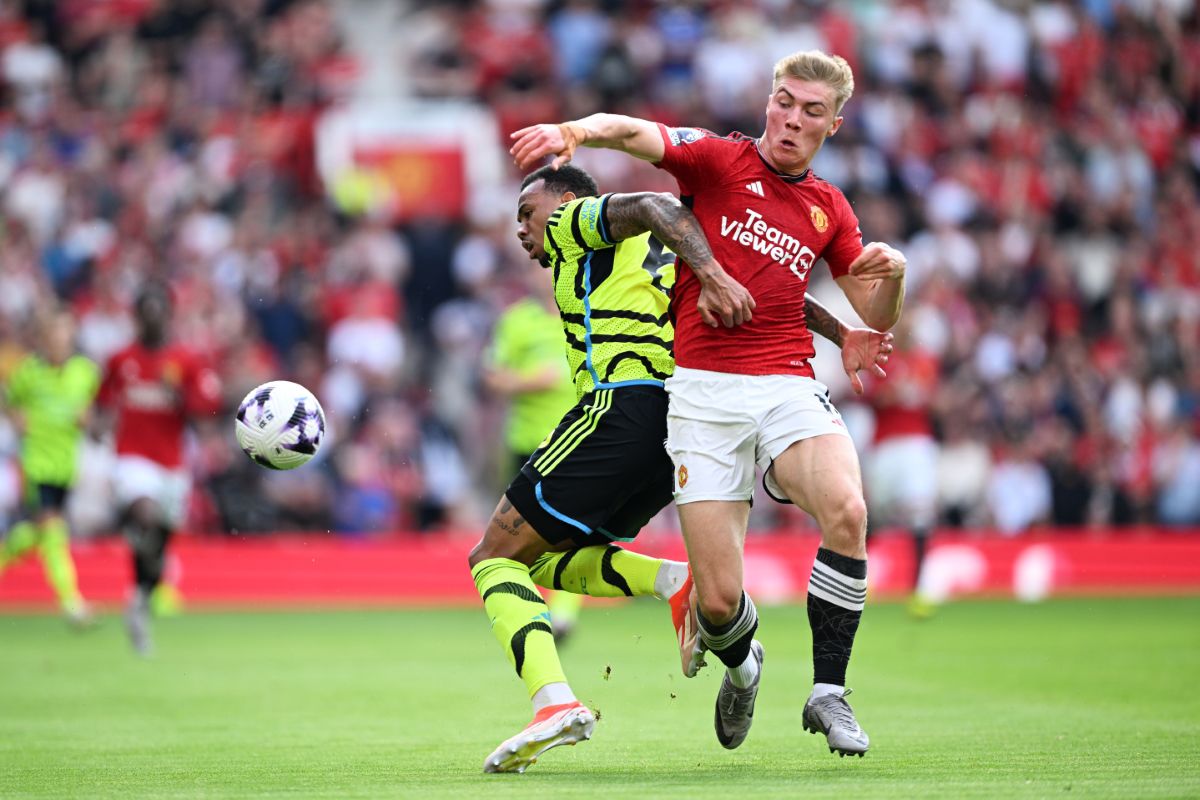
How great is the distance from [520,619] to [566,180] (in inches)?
74.8

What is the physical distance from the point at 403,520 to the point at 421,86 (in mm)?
6789

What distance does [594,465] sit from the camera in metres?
6.91

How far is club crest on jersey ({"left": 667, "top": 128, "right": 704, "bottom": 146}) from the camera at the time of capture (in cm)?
677

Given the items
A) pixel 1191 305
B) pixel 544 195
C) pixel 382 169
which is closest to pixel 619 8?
pixel 382 169

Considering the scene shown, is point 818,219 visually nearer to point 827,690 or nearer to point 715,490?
point 715,490

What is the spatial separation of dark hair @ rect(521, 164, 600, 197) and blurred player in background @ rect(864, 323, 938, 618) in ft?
28.2

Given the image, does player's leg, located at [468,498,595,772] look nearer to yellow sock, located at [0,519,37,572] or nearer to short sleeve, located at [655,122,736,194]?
short sleeve, located at [655,122,736,194]

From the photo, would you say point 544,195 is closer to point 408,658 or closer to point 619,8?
point 408,658

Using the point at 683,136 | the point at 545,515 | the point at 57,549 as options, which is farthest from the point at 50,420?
the point at 683,136

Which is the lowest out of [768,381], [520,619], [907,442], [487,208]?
[907,442]

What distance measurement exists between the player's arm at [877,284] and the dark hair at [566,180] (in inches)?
46.2

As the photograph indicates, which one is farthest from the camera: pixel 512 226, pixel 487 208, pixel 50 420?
pixel 487 208

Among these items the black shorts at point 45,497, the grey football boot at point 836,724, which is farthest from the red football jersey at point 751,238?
the black shorts at point 45,497

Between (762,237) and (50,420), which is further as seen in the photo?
(50,420)
